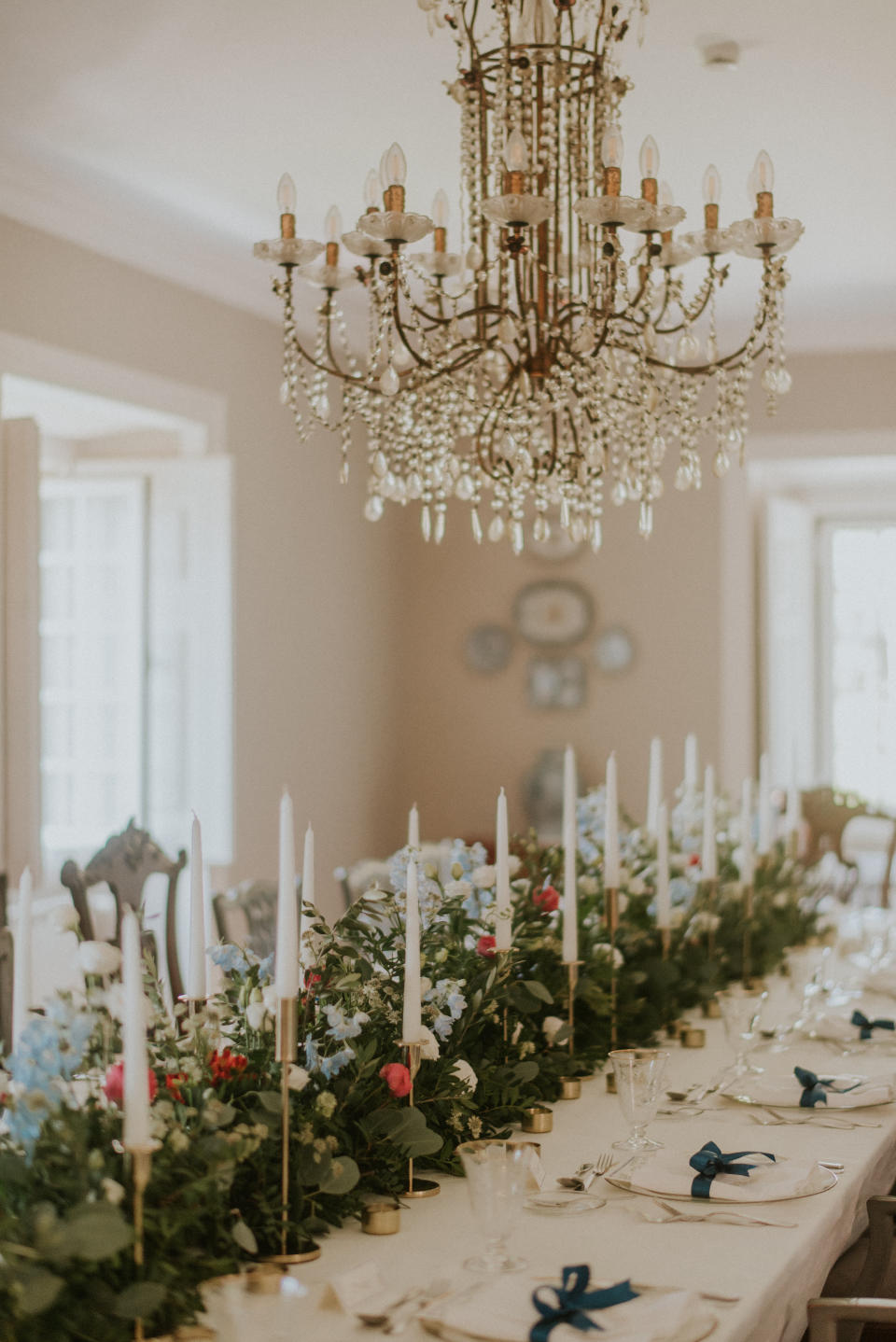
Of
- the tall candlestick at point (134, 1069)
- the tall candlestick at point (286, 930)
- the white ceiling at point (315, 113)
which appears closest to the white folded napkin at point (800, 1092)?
the tall candlestick at point (286, 930)

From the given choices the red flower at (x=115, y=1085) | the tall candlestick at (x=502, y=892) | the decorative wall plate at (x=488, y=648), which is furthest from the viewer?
the decorative wall plate at (x=488, y=648)

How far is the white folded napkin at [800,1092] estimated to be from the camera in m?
2.08

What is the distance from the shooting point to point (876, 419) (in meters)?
5.72

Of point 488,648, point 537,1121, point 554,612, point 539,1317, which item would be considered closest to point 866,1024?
Result: point 537,1121

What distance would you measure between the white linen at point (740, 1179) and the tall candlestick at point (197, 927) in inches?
22.7

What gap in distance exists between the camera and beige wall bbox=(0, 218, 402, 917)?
14.0ft

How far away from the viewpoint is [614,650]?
19.9ft

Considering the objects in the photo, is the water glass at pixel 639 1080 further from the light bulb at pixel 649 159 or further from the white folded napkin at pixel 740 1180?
the light bulb at pixel 649 159

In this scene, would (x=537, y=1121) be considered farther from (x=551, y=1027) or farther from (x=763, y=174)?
(x=763, y=174)

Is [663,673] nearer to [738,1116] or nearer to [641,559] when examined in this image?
[641,559]

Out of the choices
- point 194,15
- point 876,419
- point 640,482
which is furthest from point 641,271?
point 876,419

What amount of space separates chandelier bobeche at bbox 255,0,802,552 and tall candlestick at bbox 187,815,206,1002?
3.50 feet

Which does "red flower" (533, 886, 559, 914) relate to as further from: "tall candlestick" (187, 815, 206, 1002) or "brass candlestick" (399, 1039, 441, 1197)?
"tall candlestick" (187, 815, 206, 1002)

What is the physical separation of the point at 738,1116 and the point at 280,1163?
2.73 feet
